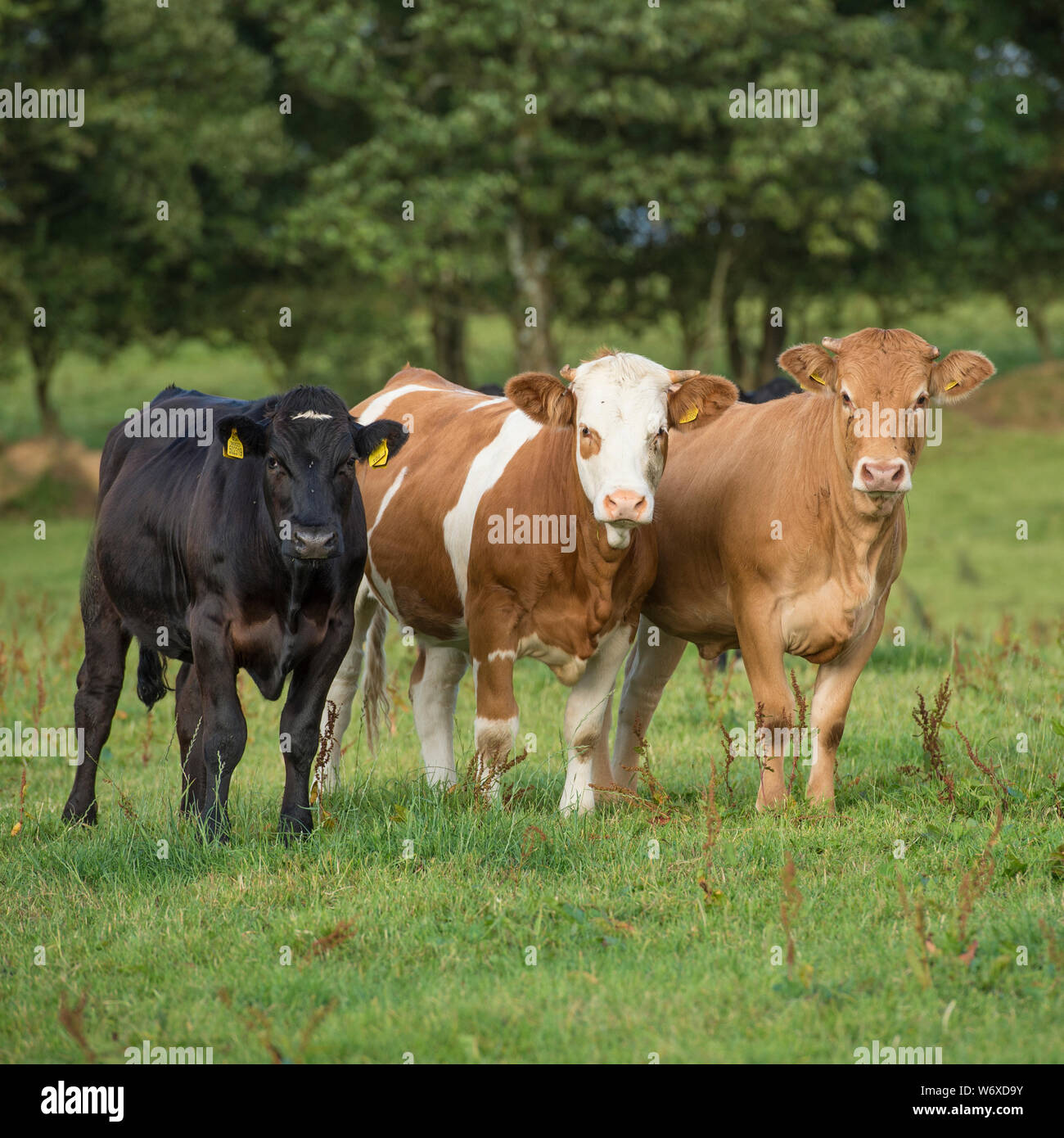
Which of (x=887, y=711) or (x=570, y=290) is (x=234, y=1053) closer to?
(x=887, y=711)

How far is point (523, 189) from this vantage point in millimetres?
26375

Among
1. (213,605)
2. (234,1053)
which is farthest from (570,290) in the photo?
(234,1053)

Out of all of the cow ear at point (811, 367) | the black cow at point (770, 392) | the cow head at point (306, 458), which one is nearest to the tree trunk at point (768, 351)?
the black cow at point (770, 392)

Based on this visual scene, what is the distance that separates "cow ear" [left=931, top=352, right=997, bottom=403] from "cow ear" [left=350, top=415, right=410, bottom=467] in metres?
2.47

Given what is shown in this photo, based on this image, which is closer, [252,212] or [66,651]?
[66,651]

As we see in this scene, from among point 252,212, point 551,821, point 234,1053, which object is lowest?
point 234,1053

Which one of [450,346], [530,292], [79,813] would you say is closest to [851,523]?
[79,813]

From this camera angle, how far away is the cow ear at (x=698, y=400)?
6.88 meters

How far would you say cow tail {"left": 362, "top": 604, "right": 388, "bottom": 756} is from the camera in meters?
8.61

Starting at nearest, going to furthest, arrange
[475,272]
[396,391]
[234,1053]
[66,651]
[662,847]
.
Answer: [234,1053] < [662,847] < [396,391] < [66,651] < [475,272]

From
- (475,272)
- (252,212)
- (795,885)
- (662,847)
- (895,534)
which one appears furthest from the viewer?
(252,212)

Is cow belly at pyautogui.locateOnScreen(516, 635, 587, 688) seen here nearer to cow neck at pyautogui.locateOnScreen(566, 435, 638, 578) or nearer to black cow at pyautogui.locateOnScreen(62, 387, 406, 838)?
cow neck at pyautogui.locateOnScreen(566, 435, 638, 578)

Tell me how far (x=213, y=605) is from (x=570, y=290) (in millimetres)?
25260

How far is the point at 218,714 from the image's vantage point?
635 centimetres
